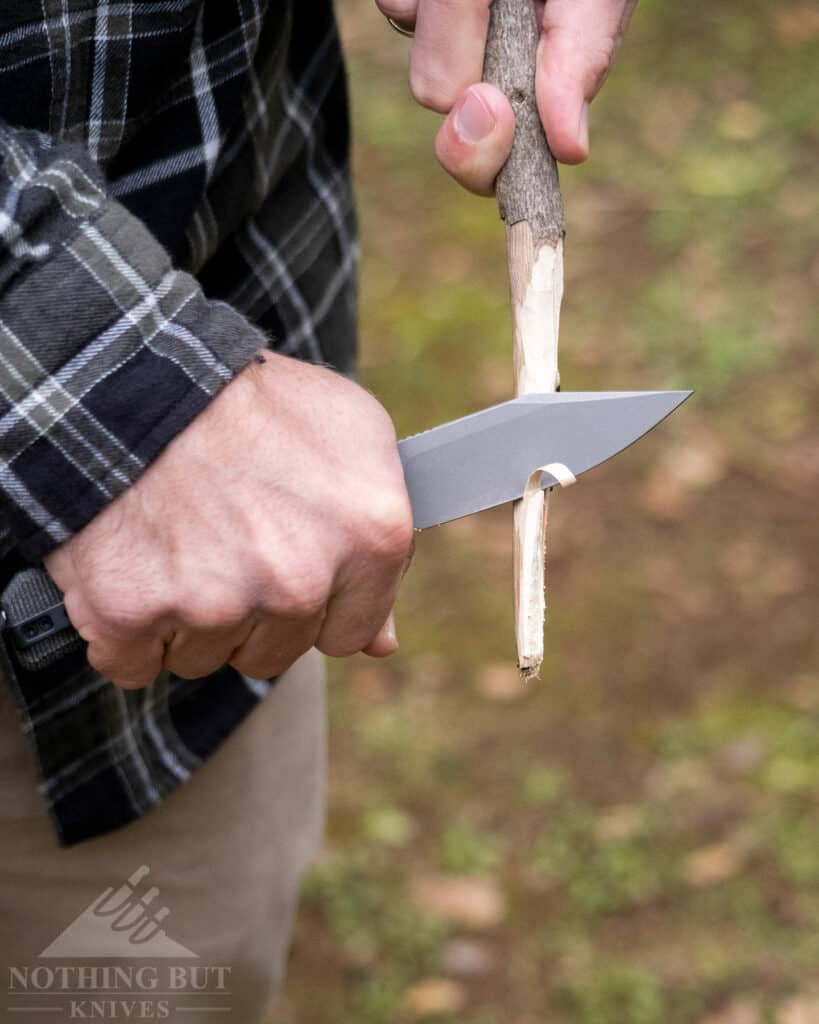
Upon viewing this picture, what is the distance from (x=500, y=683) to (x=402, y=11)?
75.1 inches

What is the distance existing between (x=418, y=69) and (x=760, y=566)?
2130 millimetres

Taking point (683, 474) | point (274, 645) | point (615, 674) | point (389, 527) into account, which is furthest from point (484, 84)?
point (683, 474)

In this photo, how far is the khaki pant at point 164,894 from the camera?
1.39 meters

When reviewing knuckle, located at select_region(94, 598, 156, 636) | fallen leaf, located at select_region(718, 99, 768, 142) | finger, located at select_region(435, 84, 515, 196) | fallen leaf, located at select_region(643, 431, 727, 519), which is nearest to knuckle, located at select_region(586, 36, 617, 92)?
finger, located at select_region(435, 84, 515, 196)

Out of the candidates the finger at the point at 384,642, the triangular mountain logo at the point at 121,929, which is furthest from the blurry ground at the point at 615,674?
the finger at the point at 384,642

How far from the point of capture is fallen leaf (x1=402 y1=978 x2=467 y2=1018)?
7.91 ft

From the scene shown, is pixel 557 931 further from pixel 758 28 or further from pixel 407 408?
pixel 758 28

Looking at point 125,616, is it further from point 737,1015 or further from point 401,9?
point 737,1015

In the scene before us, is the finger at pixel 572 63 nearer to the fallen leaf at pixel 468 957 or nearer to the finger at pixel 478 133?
the finger at pixel 478 133

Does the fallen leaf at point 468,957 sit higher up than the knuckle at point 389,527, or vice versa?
the knuckle at point 389,527

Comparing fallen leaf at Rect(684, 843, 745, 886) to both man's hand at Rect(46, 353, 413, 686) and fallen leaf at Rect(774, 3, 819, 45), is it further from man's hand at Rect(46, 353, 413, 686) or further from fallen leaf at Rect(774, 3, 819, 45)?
fallen leaf at Rect(774, 3, 819, 45)

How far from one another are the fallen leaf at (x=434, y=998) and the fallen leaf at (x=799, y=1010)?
0.60 meters

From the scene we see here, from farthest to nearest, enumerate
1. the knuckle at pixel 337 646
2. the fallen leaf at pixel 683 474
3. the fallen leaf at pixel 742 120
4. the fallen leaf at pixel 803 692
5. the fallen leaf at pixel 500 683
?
the fallen leaf at pixel 742 120, the fallen leaf at pixel 683 474, the fallen leaf at pixel 500 683, the fallen leaf at pixel 803 692, the knuckle at pixel 337 646

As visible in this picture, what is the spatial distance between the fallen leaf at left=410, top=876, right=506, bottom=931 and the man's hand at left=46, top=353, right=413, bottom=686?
1.67 m
